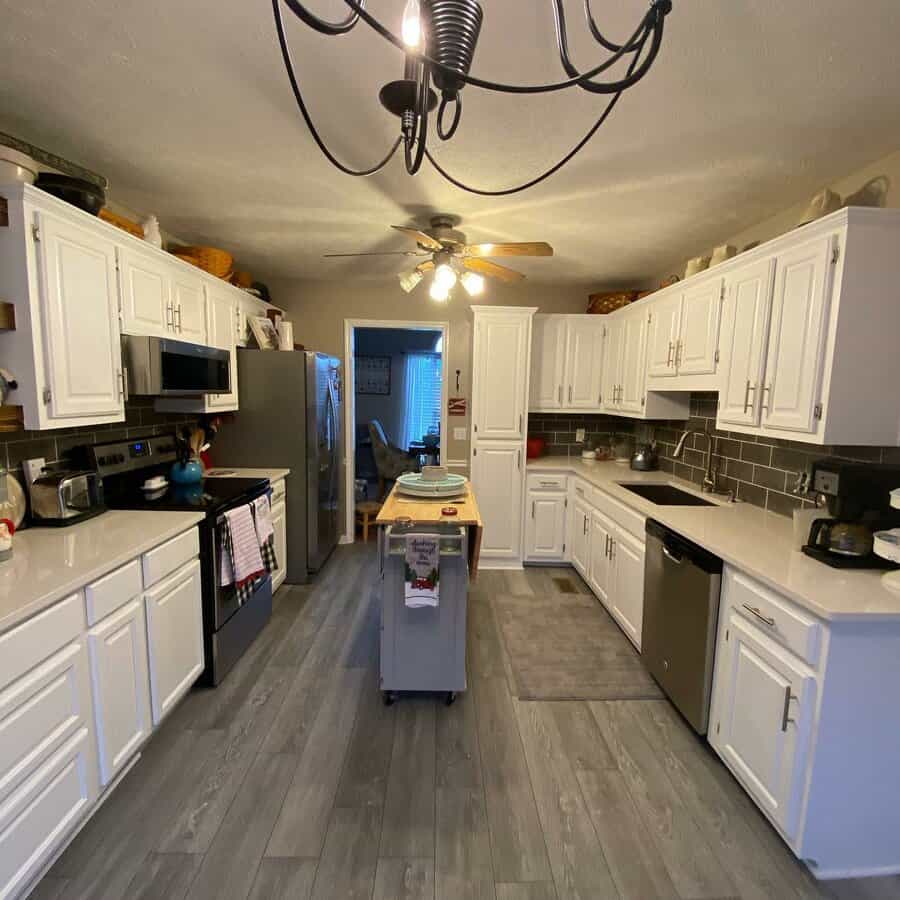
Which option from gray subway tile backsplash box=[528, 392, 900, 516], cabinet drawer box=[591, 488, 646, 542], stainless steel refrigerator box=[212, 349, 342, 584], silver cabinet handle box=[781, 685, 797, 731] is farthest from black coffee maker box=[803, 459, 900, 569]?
stainless steel refrigerator box=[212, 349, 342, 584]

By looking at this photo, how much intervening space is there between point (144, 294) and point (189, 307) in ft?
1.34

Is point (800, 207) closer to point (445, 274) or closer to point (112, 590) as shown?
point (445, 274)

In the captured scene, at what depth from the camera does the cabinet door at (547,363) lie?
3.98 m

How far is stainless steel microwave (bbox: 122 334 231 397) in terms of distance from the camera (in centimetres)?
223

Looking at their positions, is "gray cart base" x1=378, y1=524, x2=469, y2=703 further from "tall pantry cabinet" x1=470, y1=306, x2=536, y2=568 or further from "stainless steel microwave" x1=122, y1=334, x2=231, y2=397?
"tall pantry cabinet" x1=470, y1=306, x2=536, y2=568

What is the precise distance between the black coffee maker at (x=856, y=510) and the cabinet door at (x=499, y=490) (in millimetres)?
2283

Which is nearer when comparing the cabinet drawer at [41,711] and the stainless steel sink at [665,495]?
the cabinet drawer at [41,711]

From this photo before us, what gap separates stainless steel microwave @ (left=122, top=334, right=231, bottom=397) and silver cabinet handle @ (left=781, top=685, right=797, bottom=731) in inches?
112

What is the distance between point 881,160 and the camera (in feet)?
6.33

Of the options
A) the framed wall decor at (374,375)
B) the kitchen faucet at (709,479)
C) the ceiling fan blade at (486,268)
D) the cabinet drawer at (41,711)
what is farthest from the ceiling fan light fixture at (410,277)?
the framed wall decor at (374,375)

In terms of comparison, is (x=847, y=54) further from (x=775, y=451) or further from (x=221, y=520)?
(x=221, y=520)

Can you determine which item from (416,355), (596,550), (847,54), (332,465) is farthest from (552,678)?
(416,355)

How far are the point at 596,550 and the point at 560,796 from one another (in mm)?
1793

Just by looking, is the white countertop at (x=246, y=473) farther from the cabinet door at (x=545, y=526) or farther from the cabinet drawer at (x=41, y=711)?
the cabinet door at (x=545, y=526)
